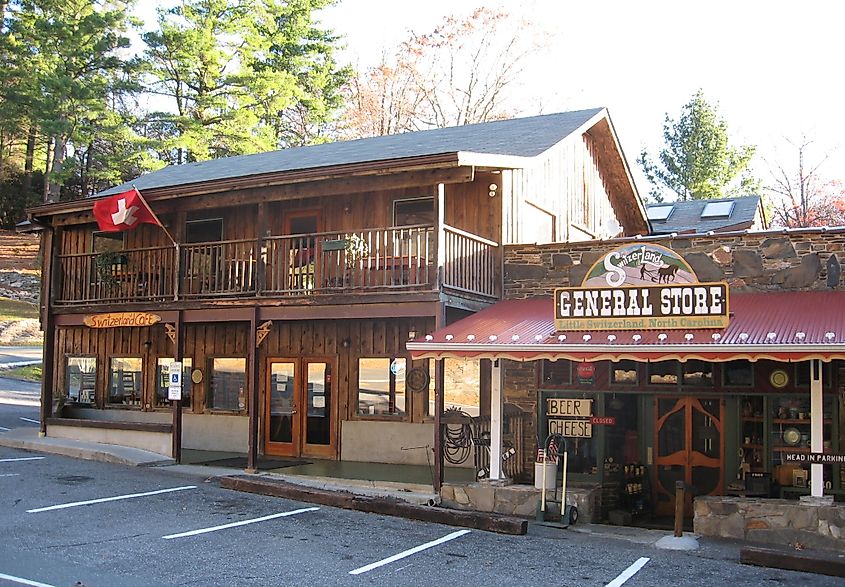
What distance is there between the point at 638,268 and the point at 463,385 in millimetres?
4358

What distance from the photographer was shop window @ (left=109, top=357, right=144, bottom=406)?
66.5ft

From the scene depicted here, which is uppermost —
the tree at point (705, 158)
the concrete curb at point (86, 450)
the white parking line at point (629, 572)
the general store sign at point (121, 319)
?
the tree at point (705, 158)

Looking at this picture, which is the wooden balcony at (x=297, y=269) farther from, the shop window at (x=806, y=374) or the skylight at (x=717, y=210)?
the skylight at (x=717, y=210)

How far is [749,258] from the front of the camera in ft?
45.2

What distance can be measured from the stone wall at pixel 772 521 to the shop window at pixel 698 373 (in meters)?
2.59

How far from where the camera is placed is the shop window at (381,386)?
1688cm

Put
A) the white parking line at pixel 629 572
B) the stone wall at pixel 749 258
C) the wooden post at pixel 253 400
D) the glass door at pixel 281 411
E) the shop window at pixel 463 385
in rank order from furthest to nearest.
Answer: the glass door at pixel 281 411 < the shop window at pixel 463 385 < the wooden post at pixel 253 400 < the stone wall at pixel 749 258 < the white parking line at pixel 629 572

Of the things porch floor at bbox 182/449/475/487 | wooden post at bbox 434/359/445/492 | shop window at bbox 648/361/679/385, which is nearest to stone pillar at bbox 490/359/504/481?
wooden post at bbox 434/359/445/492

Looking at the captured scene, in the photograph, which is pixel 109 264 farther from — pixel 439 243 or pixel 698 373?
pixel 698 373

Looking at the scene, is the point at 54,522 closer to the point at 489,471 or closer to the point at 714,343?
the point at 489,471

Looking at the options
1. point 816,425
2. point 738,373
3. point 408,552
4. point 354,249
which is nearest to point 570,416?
point 738,373

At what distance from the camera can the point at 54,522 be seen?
424 inches

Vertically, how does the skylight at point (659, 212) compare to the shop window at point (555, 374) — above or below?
above

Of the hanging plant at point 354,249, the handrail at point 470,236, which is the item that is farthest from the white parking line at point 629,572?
the hanging plant at point 354,249
